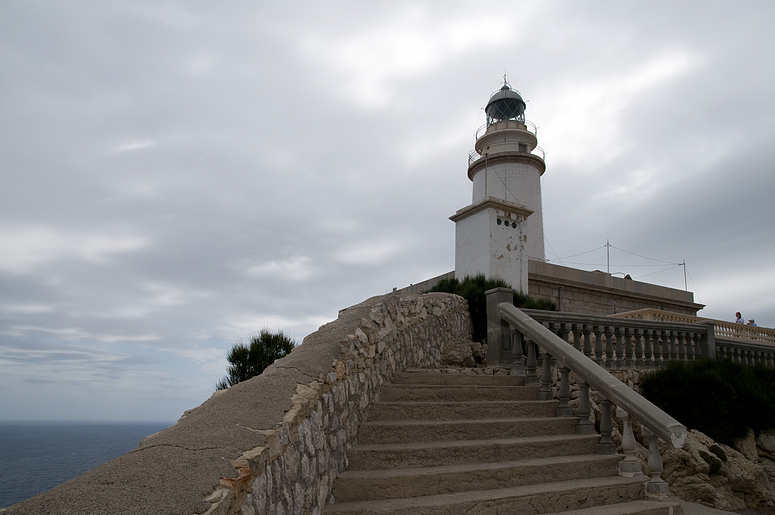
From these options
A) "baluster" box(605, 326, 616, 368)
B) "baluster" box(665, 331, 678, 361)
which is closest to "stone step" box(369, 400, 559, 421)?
"baluster" box(605, 326, 616, 368)

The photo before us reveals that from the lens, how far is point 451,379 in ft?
20.8

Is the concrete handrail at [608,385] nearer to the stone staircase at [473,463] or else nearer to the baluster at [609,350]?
the stone staircase at [473,463]

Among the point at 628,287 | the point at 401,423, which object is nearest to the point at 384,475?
the point at 401,423

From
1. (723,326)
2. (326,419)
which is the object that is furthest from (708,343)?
(326,419)

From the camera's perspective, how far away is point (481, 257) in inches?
497

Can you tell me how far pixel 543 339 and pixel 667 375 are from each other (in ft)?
9.73

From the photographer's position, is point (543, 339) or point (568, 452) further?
point (543, 339)

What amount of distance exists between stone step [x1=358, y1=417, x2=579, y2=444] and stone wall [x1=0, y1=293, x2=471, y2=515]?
0.80 ft

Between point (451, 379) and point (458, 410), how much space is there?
84 cm

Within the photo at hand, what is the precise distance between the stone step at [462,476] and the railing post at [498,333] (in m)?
2.61

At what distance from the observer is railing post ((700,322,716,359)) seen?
8.95 metres

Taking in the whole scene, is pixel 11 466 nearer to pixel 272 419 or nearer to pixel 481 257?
pixel 272 419

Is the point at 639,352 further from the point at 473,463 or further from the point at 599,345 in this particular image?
the point at 473,463

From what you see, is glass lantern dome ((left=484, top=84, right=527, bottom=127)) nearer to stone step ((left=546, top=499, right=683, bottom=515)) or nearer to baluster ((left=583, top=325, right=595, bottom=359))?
baluster ((left=583, top=325, right=595, bottom=359))
